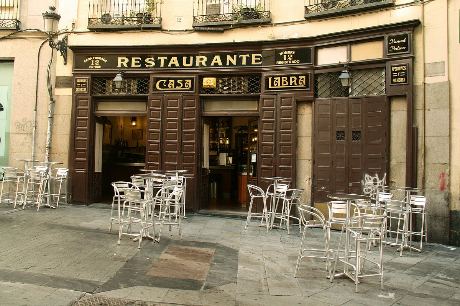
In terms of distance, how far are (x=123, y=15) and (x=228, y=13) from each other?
10.1 feet

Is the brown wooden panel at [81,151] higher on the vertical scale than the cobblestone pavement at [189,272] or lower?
higher

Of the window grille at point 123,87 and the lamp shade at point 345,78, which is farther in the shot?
the window grille at point 123,87

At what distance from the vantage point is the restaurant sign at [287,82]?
35.1ft

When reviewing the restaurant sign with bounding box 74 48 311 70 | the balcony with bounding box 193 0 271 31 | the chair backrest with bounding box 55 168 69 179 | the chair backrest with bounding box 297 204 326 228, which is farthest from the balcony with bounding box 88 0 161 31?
the chair backrest with bounding box 297 204 326 228

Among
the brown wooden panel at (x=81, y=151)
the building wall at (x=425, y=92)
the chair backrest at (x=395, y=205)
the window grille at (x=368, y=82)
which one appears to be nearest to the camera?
the chair backrest at (x=395, y=205)

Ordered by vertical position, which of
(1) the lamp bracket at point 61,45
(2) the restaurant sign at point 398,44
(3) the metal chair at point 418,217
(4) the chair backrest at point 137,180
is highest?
(1) the lamp bracket at point 61,45

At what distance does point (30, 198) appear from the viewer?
→ 38.8 ft

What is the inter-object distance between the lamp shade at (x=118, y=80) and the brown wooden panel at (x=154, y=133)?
962mm

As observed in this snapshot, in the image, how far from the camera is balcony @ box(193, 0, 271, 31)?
1126 cm

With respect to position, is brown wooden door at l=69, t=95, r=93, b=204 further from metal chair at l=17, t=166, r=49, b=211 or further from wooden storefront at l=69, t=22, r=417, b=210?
metal chair at l=17, t=166, r=49, b=211

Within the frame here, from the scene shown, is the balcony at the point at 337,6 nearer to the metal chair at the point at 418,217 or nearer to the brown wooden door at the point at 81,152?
the metal chair at the point at 418,217

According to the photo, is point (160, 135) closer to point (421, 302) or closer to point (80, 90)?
point (80, 90)

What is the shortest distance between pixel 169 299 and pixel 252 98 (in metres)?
7.45

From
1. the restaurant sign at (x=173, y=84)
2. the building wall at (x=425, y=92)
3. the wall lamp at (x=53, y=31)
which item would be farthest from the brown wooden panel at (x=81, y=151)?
→ the building wall at (x=425, y=92)
